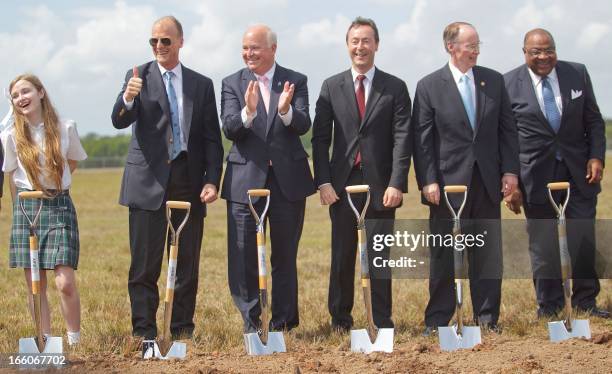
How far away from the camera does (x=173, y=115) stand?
24.0 ft

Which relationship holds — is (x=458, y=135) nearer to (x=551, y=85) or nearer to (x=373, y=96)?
(x=373, y=96)

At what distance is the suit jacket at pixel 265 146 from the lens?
24.0 feet

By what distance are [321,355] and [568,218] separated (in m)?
3.01

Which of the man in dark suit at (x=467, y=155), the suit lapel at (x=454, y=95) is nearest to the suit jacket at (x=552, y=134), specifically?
the man in dark suit at (x=467, y=155)

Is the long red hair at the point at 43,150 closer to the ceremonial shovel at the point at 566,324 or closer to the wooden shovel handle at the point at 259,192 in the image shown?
the wooden shovel handle at the point at 259,192

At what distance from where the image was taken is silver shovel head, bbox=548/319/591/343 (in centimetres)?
710

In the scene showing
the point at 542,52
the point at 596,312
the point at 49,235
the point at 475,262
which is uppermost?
the point at 542,52

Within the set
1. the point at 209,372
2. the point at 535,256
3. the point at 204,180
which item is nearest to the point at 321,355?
the point at 209,372

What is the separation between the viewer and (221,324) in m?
8.31

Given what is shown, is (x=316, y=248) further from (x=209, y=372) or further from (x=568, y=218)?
(x=209, y=372)

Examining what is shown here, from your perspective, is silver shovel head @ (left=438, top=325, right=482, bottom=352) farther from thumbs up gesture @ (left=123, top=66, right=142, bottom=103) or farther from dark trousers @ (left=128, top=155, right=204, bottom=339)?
thumbs up gesture @ (left=123, top=66, right=142, bottom=103)

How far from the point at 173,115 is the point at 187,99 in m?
0.17

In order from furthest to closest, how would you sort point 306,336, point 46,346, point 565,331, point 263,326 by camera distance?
point 306,336, point 565,331, point 263,326, point 46,346

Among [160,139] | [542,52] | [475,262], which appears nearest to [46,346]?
[160,139]
